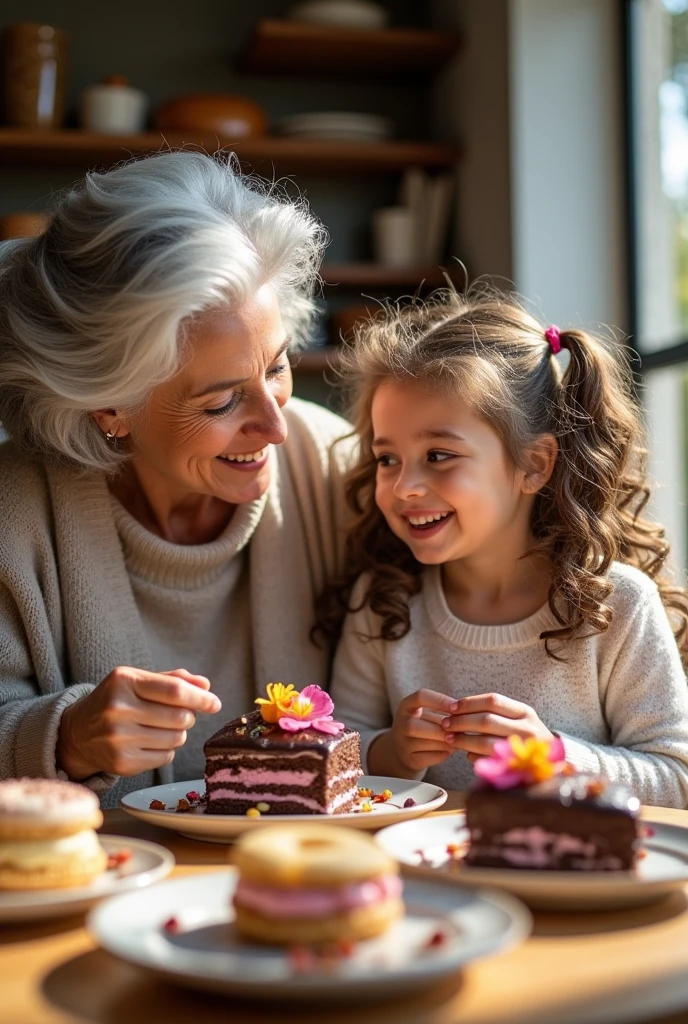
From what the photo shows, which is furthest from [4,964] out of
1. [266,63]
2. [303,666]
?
[266,63]

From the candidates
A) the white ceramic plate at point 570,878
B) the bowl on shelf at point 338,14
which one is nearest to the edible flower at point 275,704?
the white ceramic plate at point 570,878

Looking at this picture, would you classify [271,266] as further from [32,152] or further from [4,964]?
[32,152]

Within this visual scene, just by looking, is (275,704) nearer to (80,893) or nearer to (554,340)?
(80,893)

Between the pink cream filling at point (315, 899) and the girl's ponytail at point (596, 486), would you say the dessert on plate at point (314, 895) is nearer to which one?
the pink cream filling at point (315, 899)

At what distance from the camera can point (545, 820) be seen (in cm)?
110

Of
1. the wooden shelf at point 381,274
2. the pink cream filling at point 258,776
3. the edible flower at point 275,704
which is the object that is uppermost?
the wooden shelf at point 381,274

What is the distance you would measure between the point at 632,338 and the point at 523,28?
101 centimetres

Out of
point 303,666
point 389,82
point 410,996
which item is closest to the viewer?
point 410,996

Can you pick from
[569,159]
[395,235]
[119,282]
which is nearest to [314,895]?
[119,282]

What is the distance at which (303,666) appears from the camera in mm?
2086

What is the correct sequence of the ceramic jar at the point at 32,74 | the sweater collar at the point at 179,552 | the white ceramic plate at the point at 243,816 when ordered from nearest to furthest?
the white ceramic plate at the point at 243,816 → the sweater collar at the point at 179,552 → the ceramic jar at the point at 32,74

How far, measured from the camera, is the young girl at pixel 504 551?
70.8 inches

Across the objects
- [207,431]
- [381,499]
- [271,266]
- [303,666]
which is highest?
[271,266]

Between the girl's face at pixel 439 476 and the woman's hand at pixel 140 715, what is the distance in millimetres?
532
